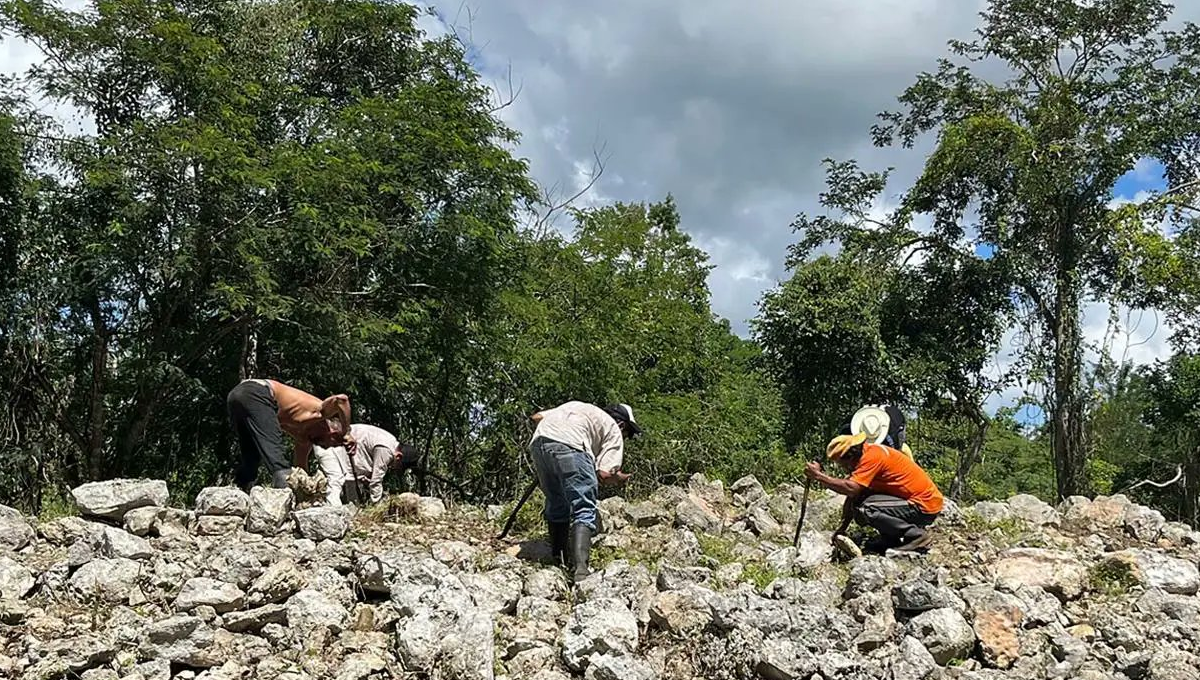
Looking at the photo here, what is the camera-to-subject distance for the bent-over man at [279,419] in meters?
6.27

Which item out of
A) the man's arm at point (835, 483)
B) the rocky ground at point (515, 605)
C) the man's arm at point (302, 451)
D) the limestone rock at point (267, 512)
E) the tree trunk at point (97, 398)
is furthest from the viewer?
the tree trunk at point (97, 398)

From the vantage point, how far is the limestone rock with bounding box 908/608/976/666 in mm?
4438

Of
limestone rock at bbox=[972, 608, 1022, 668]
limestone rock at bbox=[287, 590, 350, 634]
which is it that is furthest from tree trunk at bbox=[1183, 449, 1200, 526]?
limestone rock at bbox=[287, 590, 350, 634]

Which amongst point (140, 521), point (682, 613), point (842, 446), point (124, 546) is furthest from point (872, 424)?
point (124, 546)

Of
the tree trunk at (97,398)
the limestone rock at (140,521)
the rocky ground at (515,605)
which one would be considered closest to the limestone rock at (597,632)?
the rocky ground at (515,605)

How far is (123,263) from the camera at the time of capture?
8.85 m

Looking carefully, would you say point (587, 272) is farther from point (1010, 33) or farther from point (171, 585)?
point (171, 585)

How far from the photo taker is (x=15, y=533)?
192 inches

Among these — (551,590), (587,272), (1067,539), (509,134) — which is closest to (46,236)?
(509,134)

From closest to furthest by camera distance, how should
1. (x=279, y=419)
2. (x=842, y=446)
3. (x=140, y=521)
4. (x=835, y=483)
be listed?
(x=140, y=521), (x=835, y=483), (x=842, y=446), (x=279, y=419)

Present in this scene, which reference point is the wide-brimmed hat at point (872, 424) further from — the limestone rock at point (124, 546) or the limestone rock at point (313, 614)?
the limestone rock at point (124, 546)

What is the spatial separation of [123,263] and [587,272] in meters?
5.27

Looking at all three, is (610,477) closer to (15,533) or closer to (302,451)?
(302,451)

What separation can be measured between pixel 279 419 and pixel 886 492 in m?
3.82
